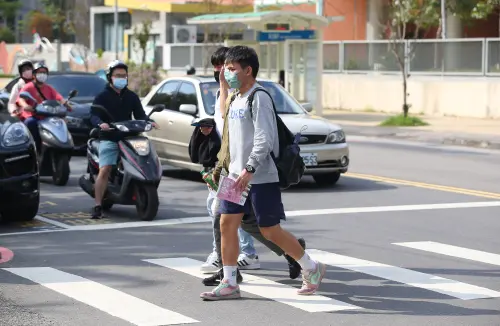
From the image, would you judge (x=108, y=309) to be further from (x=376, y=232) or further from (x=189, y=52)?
(x=189, y=52)

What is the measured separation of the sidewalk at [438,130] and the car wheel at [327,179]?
7904mm

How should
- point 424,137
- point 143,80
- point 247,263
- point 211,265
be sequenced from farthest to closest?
1. point 143,80
2. point 424,137
3. point 247,263
4. point 211,265

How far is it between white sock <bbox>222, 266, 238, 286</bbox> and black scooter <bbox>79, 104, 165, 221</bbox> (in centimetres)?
392

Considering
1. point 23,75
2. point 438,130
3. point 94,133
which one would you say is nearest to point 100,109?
point 94,133

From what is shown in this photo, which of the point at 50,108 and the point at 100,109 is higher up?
the point at 100,109

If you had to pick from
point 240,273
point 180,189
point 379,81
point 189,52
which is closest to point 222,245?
point 240,273

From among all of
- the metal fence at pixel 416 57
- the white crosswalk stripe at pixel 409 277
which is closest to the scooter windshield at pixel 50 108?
the white crosswalk stripe at pixel 409 277

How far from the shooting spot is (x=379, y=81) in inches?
1348

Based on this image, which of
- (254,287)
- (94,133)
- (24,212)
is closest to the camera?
(254,287)

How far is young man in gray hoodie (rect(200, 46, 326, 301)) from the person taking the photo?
7.80 metres

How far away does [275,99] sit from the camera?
637 inches

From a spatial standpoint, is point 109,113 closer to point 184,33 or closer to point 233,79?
point 233,79

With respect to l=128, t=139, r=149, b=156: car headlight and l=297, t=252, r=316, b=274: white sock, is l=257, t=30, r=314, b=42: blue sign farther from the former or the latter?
l=297, t=252, r=316, b=274: white sock

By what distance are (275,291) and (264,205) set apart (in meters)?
0.77
